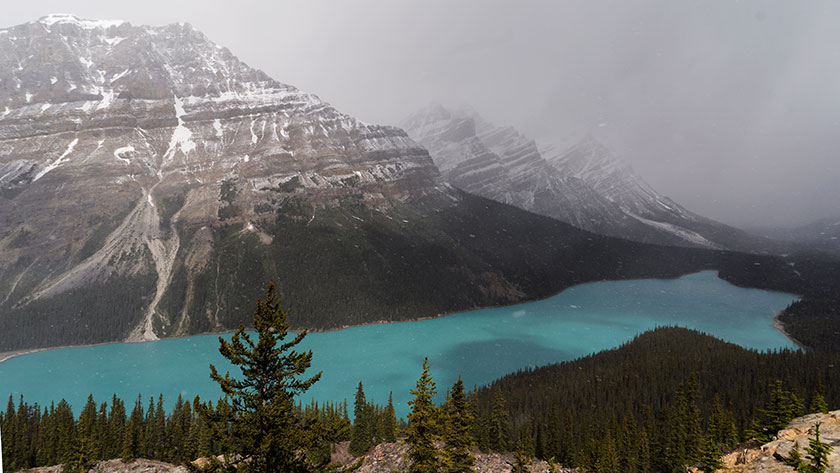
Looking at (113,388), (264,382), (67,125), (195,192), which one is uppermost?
(67,125)

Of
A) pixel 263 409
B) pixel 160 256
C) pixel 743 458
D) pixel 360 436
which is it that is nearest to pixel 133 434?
pixel 360 436

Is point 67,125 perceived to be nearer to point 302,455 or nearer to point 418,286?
point 418,286

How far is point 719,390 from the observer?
69438 mm

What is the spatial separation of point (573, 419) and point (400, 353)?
2545 inches

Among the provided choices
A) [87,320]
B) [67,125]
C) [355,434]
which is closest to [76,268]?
[87,320]

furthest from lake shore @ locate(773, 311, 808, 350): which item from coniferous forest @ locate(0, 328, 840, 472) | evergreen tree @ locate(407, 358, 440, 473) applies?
evergreen tree @ locate(407, 358, 440, 473)

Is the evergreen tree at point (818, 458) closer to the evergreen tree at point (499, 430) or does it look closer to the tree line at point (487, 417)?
→ the tree line at point (487, 417)

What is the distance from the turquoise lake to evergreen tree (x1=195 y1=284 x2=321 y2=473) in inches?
2708

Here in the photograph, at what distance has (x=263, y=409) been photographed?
45.4 ft

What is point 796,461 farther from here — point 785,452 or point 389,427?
Answer: point 389,427

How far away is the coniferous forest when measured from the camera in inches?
1332

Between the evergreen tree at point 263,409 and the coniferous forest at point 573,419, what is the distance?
0.64m

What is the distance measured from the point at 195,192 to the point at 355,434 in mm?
178400

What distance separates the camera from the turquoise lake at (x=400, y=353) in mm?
92375
